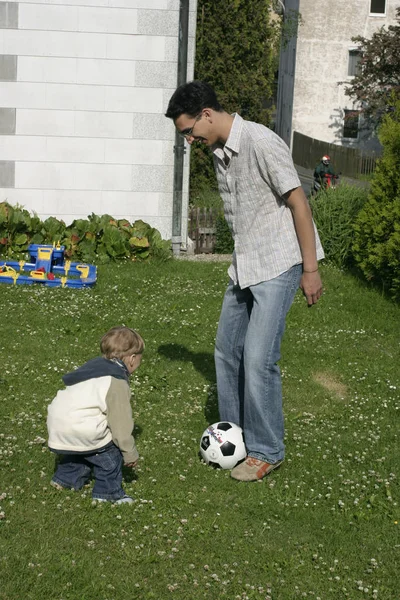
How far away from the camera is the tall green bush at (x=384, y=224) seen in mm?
10852

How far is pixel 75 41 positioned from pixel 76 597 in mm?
9993

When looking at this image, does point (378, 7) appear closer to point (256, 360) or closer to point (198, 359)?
point (198, 359)

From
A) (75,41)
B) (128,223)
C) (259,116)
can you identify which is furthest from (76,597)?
(259,116)

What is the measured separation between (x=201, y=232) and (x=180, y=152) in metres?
1.54

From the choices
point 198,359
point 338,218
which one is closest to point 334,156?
point 338,218

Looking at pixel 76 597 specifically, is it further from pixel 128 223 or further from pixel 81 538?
pixel 128 223

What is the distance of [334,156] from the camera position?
38.8 meters

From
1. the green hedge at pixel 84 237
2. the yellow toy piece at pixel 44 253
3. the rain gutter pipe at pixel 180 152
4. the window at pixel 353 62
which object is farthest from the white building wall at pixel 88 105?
the window at pixel 353 62

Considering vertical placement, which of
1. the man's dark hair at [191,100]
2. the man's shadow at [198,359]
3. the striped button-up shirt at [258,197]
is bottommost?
the man's shadow at [198,359]

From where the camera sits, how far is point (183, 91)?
213 inches

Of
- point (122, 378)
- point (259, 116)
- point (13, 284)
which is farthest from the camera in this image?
point (259, 116)

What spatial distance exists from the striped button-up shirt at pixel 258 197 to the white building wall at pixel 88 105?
759cm

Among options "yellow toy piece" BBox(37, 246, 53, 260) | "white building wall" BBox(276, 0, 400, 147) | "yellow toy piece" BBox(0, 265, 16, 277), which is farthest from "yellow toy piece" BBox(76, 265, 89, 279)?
"white building wall" BBox(276, 0, 400, 147)

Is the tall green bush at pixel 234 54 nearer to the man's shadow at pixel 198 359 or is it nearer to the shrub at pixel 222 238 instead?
the shrub at pixel 222 238
